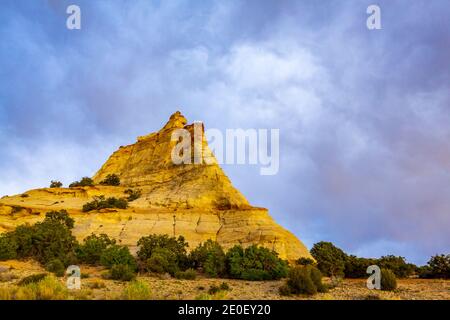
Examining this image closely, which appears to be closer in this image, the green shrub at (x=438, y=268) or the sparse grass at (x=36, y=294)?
the sparse grass at (x=36, y=294)

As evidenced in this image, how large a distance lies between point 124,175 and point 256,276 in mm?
43725

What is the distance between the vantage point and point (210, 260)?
2239 centimetres

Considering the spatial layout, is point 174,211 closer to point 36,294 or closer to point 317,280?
point 317,280

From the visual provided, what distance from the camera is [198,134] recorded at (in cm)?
5444

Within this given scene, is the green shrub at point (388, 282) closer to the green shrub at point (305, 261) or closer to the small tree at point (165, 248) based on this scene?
the green shrub at point (305, 261)

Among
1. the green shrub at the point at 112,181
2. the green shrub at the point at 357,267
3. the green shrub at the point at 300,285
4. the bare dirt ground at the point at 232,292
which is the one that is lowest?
the green shrub at the point at 357,267

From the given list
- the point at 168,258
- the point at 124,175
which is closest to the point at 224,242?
the point at 168,258

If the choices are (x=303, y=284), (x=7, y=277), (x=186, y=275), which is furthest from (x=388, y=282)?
(x=7, y=277)

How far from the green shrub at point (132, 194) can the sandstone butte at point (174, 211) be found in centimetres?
111

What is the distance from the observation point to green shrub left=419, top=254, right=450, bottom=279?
24656 millimetres

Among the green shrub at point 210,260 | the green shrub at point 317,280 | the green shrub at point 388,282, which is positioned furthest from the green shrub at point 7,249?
the green shrub at point 388,282

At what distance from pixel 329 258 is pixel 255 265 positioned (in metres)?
10.1

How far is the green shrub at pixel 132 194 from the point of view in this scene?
4638 centimetres
